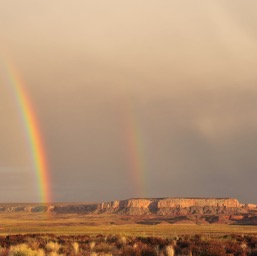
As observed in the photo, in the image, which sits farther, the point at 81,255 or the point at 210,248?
the point at 210,248

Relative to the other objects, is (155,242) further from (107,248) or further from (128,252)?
(128,252)

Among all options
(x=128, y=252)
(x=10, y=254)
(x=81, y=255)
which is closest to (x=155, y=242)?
(x=128, y=252)

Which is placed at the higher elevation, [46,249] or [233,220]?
[46,249]

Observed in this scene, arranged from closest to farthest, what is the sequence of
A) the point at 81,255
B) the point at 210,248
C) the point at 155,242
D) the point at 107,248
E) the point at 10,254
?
the point at 10,254 → the point at 81,255 → the point at 210,248 → the point at 107,248 → the point at 155,242

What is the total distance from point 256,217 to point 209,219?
63.8ft

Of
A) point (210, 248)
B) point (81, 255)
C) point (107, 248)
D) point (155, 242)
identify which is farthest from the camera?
point (155, 242)

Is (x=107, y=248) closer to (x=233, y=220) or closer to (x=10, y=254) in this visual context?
(x=10, y=254)

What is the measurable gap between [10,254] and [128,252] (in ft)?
20.6

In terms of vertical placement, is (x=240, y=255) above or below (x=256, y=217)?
above

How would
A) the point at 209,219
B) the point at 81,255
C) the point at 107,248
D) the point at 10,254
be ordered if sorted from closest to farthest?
the point at 10,254
the point at 81,255
the point at 107,248
the point at 209,219

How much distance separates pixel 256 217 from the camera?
549ft

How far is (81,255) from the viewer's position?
22234 millimetres

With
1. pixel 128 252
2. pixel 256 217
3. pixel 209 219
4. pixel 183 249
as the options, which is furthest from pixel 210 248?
pixel 256 217

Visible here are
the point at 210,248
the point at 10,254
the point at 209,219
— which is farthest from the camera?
the point at 209,219
